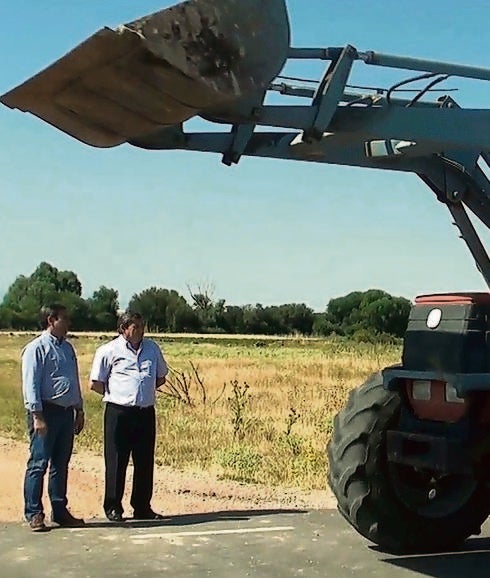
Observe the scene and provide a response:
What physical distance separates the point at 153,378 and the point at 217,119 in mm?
4198

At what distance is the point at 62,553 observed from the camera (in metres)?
7.43

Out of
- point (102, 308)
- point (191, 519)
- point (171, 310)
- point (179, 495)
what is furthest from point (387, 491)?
point (102, 308)

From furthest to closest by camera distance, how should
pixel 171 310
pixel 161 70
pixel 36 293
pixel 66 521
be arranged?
1. pixel 36 293
2. pixel 171 310
3. pixel 66 521
4. pixel 161 70

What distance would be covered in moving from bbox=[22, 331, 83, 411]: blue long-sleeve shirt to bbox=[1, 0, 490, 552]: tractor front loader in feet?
7.25

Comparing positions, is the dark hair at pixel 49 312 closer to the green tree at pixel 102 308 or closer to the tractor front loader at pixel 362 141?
the tractor front loader at pixel 362 141

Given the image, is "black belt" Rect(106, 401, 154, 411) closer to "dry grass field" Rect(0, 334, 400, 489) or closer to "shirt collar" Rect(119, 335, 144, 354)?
"shirt collar" Rect(119, 335, 144, 354)

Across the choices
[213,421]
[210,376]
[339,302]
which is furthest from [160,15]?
[339,302]

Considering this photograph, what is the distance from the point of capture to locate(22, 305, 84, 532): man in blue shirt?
840cm

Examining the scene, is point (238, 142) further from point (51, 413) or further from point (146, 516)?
point (146, 516)

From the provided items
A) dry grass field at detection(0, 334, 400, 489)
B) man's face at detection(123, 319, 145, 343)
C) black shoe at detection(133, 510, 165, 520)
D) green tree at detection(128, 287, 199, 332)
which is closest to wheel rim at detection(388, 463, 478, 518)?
black shoe at detection(133, 510, 165, 520)

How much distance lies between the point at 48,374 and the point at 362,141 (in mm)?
3838

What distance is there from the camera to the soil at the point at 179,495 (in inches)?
374

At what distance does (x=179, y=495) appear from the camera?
1028cm

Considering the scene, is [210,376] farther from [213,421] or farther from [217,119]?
[217,119]
